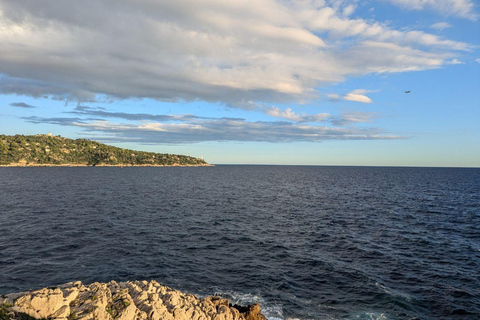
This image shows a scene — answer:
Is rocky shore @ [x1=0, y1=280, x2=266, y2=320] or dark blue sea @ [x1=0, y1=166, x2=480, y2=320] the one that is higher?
rocky shore @ [x1=0, y1=280, x2=266, y2=320]

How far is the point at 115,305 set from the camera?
18.4 meters

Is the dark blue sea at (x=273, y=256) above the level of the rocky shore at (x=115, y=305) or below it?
below

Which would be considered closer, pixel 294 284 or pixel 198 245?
pixel 294 284

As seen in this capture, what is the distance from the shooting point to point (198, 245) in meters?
41.7

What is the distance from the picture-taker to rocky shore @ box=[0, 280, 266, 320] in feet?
54.1

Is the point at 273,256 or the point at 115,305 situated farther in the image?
the point at 273,256

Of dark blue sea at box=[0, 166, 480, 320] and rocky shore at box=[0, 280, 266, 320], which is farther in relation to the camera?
dark blue sea at box=[0, 166, 480, 320]

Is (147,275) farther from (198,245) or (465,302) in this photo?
(465,302)

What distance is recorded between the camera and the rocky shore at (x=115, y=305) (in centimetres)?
1650

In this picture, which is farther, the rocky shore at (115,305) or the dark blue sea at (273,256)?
the dark blue sea at (273,256)

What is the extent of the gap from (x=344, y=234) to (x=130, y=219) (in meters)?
43.2

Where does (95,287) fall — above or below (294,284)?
above

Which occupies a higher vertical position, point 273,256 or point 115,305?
point 115,305

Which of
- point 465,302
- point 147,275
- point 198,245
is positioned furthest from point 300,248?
point 147,275
